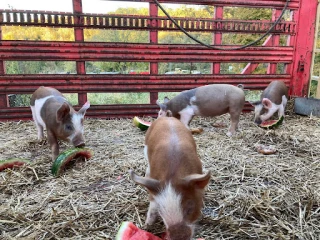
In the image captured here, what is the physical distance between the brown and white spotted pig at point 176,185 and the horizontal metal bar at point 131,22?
3.90 metres

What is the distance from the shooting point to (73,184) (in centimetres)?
307

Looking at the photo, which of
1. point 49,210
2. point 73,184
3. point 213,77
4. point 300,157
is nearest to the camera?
point 49,210

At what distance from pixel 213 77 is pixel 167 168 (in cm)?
452

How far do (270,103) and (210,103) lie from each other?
1538 millimetres

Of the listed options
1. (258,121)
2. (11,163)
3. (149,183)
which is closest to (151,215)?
(149,183)

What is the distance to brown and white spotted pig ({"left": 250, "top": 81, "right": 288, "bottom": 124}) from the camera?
596 cm

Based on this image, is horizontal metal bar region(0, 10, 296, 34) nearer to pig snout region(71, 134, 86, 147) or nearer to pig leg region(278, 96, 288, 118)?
pig leg region(278, 96, 288, 118)

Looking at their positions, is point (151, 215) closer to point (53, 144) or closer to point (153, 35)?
point (53, 144)

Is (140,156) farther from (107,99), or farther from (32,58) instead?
(107,99)

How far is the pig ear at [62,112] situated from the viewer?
364cm

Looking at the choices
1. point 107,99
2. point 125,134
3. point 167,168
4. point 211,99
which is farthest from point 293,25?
point 167,168

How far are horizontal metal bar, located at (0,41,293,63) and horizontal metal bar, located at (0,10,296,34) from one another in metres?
0.36

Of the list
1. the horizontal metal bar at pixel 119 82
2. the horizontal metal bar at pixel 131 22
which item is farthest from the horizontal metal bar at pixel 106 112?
the horizontal metal bar at pixel 131 22

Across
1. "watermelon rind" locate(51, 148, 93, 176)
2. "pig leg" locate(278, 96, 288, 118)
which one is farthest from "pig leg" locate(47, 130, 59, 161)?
"pig leg" locate(278, 96, 288, 118)
